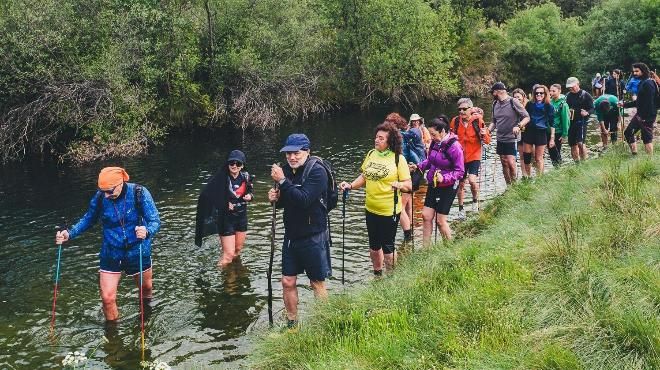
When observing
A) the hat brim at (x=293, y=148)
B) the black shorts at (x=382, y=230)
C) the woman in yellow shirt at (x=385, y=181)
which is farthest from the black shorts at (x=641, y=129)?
the hat brim at (x=293, y=148)

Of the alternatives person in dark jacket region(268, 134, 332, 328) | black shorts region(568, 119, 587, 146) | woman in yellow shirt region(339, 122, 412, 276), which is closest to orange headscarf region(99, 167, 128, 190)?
person in dark jacket region(268, 134, 332, 328)

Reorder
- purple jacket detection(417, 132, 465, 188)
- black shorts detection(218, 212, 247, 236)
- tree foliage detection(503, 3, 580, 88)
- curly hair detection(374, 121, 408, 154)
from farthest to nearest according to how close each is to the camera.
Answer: tree foliage detection(503, 3, 580, 88) → black shorts detection(218, 212, 247, 236) → purple jacket detection(417, 132, 465, 188) → curly hair detection(374, 121, 408, 154)

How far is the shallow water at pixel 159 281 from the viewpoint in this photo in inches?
330

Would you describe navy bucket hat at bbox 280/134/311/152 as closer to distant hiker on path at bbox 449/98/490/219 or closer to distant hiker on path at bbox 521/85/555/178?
distant hiker on path at bbox 449/98/490/219

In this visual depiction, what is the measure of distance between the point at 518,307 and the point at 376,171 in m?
3.56

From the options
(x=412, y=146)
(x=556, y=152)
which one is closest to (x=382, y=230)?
(x=412, y=146)

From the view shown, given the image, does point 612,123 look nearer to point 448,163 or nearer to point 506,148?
point 506,148

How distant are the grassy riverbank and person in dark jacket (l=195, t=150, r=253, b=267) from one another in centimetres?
359

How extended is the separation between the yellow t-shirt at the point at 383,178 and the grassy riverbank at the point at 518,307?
994 mm

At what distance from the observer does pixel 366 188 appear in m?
9.41

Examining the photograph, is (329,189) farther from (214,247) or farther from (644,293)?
(214,247)

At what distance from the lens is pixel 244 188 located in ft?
36.8

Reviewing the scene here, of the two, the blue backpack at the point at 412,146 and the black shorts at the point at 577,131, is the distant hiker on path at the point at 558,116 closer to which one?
the black shorts at the point at 577,131

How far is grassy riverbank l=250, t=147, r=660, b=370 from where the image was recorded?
17.0 ft
